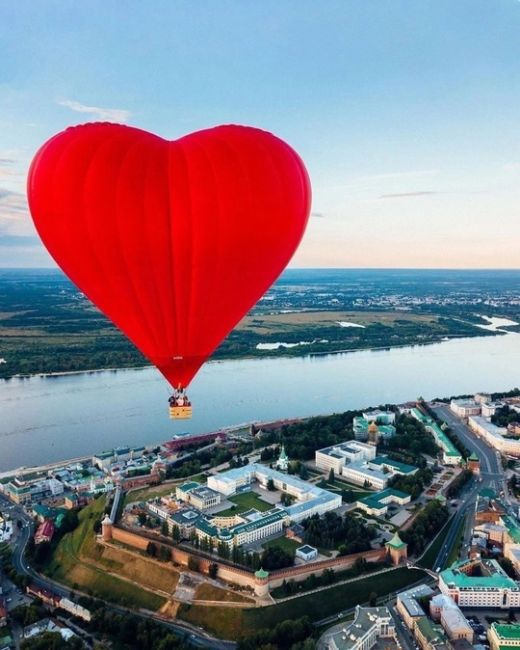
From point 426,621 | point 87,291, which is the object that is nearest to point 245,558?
point 426,621

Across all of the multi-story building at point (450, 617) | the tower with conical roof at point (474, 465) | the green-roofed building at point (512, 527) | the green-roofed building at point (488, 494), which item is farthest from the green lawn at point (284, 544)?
the tower with conical roof at point (474, 465)

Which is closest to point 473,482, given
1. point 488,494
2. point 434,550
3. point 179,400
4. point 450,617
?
point 488,494

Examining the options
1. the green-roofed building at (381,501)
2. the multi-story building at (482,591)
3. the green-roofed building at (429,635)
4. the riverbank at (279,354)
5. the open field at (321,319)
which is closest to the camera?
the green-roofed building at (429,635)

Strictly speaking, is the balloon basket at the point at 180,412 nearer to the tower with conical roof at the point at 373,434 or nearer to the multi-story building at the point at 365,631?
the multi-story building at the point at 365,631

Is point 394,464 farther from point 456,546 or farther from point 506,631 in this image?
point 506,631

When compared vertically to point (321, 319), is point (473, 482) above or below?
below

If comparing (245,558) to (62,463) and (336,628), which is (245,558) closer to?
(336,628)
